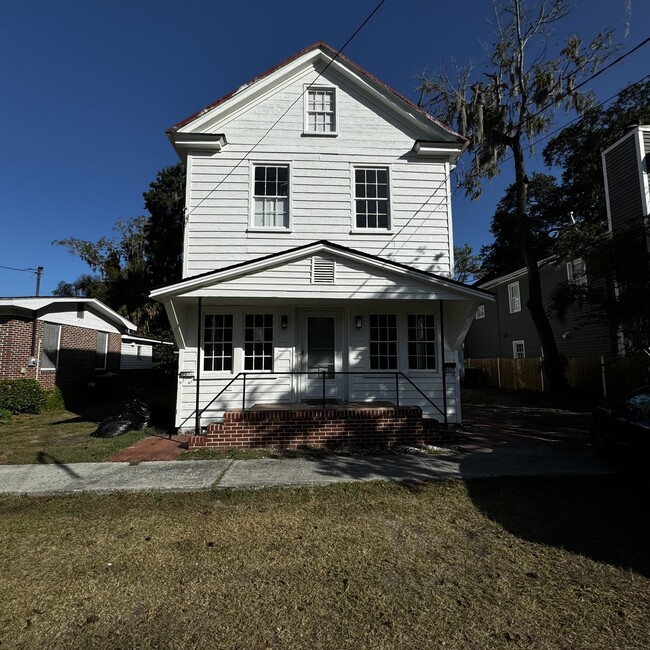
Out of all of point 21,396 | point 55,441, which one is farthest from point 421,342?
point 21,396

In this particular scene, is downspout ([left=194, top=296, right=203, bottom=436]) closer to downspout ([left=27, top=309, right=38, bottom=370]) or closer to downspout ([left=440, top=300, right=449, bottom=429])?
downspout ([left=440, top=300, right=449, bottom=429])

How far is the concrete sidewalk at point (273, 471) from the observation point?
19.1ft

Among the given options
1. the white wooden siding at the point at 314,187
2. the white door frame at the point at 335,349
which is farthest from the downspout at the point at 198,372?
the white door frame at the point at 335,349

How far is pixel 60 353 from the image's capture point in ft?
51.6

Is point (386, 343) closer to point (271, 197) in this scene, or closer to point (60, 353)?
point (271, 197)

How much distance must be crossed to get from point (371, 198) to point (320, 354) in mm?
4116

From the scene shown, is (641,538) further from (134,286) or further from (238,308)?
(134,286)

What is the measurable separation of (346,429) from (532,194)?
39.3m

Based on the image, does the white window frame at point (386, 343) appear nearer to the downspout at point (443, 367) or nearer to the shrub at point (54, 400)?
the downspout at point (443, 367)

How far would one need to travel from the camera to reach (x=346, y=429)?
26.8 feet

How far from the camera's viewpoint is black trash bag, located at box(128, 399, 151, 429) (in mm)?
9891

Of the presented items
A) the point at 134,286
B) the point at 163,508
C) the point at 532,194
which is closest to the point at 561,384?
the point at 163,508

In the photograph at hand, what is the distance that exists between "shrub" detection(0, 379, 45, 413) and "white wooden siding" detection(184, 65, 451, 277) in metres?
8.22

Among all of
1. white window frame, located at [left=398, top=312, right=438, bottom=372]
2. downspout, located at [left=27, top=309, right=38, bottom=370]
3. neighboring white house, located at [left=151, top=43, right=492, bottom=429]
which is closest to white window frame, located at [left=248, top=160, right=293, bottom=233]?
neighboring white house, located at [left=151, top=43, right=492, bottom=429]
